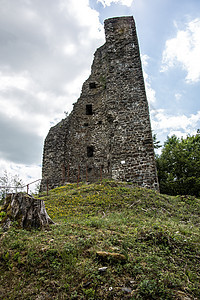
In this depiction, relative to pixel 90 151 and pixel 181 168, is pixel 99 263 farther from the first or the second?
pixel 181 168

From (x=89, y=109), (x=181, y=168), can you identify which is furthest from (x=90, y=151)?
(x=181, y=168)

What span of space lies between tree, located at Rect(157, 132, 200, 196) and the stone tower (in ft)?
21.1

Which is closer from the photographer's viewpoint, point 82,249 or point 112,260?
point 112,260

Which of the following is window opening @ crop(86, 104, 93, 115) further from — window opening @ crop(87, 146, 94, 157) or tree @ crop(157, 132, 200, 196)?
tree @ crop(157, 132, 200, 196)

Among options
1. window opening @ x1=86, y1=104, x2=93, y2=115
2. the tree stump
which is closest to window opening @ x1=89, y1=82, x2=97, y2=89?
window opening @ x1=86, y1=104, x2=93, y2=115

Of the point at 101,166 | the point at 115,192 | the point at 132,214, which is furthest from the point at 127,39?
the point at 132,214

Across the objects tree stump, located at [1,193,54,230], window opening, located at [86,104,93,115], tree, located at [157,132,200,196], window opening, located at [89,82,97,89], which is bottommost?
tree stump, located at [1,193,54,230]

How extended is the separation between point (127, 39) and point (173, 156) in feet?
31.3

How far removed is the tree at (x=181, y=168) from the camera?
49.5 ft

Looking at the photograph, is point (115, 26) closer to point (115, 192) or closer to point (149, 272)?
point (115, 192)

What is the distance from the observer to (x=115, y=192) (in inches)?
311

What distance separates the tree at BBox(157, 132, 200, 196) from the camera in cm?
1509

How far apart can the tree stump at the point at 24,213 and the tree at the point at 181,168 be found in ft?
42.9

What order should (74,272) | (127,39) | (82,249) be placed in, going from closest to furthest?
(74,272)
(82,249)
(127,39)
